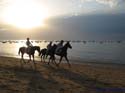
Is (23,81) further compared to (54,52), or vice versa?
(54,52)

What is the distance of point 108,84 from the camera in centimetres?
1728

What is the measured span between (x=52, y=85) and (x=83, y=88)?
5.24 ft

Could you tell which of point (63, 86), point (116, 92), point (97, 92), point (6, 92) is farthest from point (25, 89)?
point (116, 92)

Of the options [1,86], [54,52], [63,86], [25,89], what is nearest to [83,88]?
[63,86]

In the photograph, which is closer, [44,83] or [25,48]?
[44,83]

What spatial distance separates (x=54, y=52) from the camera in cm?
2861

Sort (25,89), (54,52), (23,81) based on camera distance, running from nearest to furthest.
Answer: (25,89), (23,81), (54,52)

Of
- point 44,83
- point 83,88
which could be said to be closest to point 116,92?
point 83,88

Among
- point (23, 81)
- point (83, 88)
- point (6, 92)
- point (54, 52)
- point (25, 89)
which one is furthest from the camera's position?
point (54, 52)

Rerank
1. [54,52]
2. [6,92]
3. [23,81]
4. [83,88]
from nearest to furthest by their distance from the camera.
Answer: [6,92] → [83,88] → [23,81] → [54,52]

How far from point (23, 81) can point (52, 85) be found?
179 cm

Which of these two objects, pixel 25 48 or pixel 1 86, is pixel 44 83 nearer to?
pixel 1 86

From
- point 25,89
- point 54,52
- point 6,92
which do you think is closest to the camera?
point 6,92

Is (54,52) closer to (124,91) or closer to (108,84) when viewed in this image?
(108,84)
